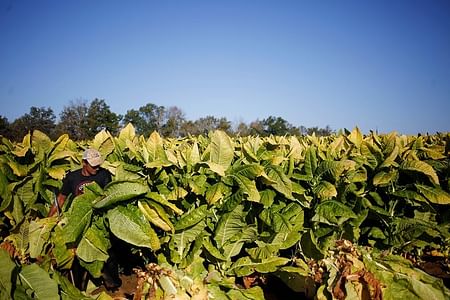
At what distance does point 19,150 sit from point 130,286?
1.82 m

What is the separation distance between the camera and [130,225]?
8.04ft

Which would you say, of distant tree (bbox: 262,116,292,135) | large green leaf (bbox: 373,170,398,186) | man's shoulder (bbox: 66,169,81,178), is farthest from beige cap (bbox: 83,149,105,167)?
distant tree (bbox: 262,116,292,135)

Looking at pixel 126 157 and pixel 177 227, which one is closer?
pixel 177 227

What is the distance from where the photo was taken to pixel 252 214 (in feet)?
11.0

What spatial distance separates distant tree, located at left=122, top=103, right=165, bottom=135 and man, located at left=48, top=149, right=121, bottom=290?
173 ft

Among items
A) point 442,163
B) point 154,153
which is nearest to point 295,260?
point 154,153

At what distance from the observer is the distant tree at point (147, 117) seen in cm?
5593

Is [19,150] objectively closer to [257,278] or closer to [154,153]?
[154,153]

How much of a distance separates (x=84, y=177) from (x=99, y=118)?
48.4m

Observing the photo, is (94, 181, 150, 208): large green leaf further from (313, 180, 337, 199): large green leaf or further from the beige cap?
(313, 180, 337, 199): large green leaf

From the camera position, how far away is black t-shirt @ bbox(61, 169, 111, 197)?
10.6 feet

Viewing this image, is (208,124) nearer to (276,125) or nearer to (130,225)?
(276,125)

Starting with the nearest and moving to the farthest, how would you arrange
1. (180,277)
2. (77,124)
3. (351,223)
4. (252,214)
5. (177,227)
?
(180,277) → (177,227) → (252,214) → (351,223) → (77,124)

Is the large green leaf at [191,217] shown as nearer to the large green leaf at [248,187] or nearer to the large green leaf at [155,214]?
the large green leaf at [155,214]
